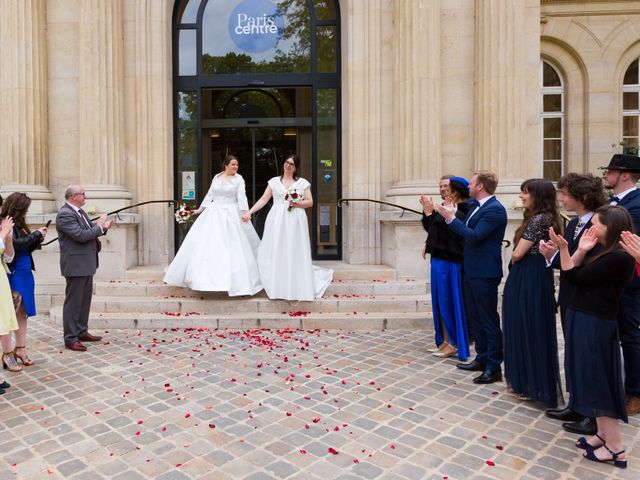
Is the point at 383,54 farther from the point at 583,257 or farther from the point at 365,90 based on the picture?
the point at 583,257

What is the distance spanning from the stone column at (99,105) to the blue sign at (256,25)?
2.35 meters

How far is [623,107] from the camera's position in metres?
14.4

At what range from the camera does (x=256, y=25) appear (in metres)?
10.1

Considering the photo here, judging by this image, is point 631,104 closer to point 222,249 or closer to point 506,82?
point 506,82

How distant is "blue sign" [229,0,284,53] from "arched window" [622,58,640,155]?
1032 cm

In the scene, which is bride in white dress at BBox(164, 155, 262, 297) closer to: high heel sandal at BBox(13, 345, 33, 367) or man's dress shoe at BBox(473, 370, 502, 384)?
high heel sandal at BBox(13, 345, 33, 367)

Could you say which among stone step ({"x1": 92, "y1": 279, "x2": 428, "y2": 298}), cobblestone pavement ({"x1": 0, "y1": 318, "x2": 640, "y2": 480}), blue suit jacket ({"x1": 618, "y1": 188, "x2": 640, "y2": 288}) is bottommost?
cobblestone pavement ({"x1": 0, "y1": 318, "x2": 640, "y2": 480})

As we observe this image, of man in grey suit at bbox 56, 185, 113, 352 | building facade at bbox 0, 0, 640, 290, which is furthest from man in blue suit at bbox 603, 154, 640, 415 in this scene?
man in grey suit at bbox 56, 185, 113, 352

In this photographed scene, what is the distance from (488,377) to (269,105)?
7159 mm

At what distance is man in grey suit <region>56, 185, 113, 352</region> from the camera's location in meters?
5.84

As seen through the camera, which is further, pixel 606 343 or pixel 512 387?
pixel 512 387

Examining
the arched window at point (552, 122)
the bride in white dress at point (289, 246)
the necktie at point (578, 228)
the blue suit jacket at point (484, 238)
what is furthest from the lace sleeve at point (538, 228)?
the arched window at point (552, 122)

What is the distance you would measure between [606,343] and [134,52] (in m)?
8.74

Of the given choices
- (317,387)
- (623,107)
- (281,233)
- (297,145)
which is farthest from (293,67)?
(623,107)
